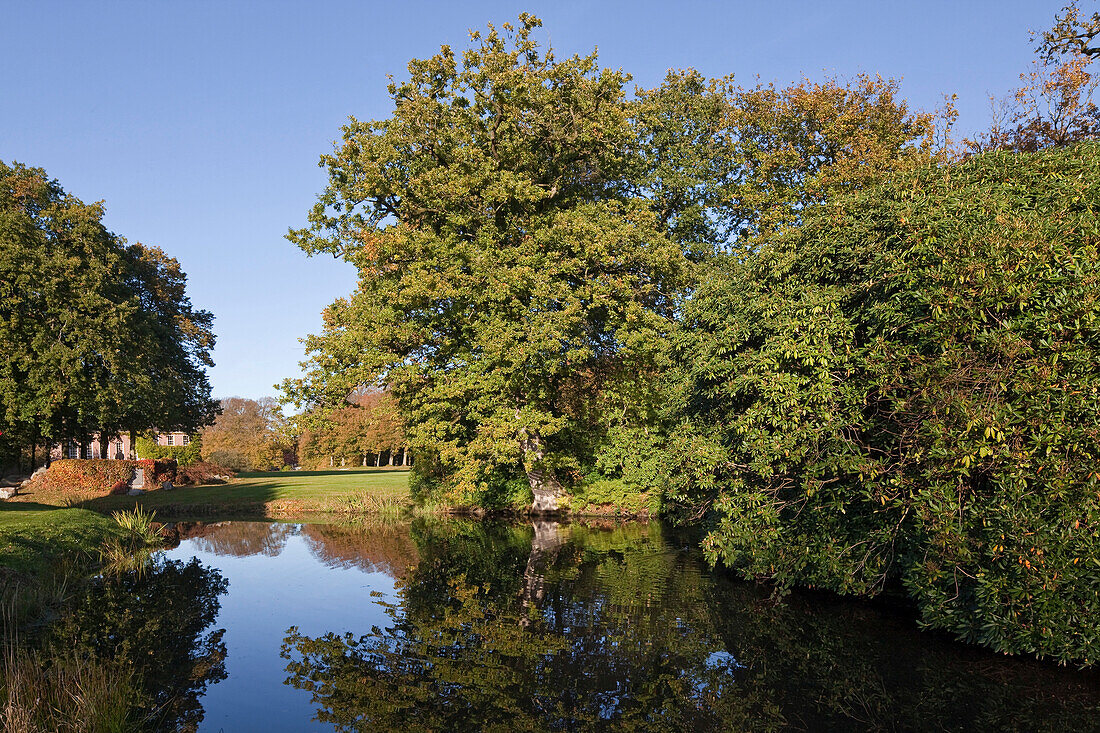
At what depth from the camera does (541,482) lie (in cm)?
3169

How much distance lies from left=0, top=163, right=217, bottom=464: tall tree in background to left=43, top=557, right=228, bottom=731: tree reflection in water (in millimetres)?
21096

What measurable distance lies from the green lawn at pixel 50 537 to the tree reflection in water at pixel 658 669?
24.8ft

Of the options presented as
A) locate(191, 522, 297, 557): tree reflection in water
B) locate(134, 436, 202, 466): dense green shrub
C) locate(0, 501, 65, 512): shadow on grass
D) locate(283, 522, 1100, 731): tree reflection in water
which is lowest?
locate(191, 522, 297, 557): tree reflection in water

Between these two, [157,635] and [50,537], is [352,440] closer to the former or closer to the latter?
[50,537]

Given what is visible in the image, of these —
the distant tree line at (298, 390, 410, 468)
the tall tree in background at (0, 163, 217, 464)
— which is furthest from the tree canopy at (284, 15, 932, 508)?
the distant tree line at (298, 390, 410, 468)

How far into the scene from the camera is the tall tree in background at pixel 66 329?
33469 mm

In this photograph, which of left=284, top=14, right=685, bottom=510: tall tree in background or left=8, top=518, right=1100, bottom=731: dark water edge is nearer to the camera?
left=8, top=518, right=1100, bottom=731: dark water edge

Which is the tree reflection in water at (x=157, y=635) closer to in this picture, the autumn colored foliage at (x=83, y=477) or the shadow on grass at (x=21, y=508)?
the shadow on grass at (x=21, y=508)

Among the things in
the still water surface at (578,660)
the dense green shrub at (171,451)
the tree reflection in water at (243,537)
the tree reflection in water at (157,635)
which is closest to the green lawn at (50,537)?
the tree reflection in water at (157,635)

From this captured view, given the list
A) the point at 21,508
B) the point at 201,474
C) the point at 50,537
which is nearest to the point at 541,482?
the point at 50,537

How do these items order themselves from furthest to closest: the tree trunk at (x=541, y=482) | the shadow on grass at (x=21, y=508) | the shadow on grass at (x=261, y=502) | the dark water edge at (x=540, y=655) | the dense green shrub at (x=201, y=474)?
1. the dense green shrub at (x=201, y=474)
2. the shadow on grass at (x=261, y=502)
3. the tree trunk at (x=541, y=482)
4. the shadow on grass at (x=21, y=508)
5. the dark water edge at (x=540, y=655)

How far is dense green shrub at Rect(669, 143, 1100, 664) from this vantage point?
915cm

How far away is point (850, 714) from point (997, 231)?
699 centimetres

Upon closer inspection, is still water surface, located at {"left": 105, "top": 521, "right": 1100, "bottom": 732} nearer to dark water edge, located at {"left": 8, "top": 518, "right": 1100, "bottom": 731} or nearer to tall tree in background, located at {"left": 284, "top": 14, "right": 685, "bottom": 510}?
dark water edge, located at {"left": 8, "top": 518, "right": 1100, "bottom": 731}
